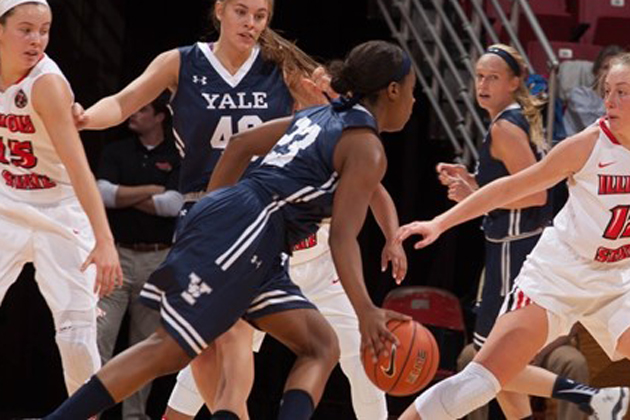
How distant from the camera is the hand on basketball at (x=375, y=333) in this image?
4.01 m

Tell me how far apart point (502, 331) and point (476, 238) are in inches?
157

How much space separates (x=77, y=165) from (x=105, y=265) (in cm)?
41

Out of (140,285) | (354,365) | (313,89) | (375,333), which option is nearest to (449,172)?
(313,89)

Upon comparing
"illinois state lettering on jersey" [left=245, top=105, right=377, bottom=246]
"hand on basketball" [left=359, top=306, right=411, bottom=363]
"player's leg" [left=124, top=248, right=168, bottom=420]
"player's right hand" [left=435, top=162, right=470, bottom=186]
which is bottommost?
"player's leg" [left=124, top=248, right=168, bottom=420]

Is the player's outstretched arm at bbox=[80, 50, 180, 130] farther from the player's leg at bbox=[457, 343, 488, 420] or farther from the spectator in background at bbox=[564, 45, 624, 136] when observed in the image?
the spectator in background at bbox=[564, 45, 624, 136]

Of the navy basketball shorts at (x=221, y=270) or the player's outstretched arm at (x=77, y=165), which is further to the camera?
the player's outstretched arm at (x=77, y=165)

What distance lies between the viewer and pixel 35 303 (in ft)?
27.7

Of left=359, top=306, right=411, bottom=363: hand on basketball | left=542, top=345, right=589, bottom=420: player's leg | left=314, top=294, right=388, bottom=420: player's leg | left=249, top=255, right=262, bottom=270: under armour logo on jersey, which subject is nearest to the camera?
left=359, top=306, right=411, bottom=363: hand on basketball

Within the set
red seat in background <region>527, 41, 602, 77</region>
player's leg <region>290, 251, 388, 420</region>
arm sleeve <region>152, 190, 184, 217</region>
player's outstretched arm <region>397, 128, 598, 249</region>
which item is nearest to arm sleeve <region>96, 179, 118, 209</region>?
arm sleeve <region>152, 190, 184, 217</region>

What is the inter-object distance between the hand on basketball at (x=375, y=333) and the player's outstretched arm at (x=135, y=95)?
1.67 m

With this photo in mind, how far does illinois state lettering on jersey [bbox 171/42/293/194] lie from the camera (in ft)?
17.9

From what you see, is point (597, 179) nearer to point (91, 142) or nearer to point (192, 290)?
point (192, 290)

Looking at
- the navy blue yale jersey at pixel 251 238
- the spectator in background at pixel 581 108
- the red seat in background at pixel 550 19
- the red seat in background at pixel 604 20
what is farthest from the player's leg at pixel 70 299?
the red seat in background at pixel 604 20

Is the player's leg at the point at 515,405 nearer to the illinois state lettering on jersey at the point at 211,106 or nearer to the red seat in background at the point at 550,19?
the illinois state lettering on jersey at the point at 211,106
